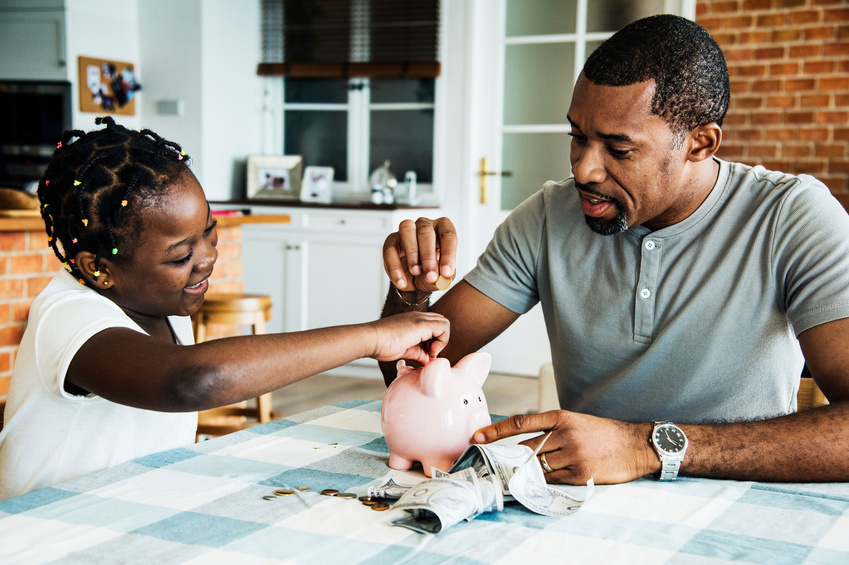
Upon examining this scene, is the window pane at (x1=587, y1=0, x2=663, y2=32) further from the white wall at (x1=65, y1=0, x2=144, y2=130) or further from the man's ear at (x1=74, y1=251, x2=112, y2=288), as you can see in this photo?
the man's ear at (x1=74, y1=251, x2=112, y2=288)

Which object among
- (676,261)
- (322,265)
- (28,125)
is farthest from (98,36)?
(676,261)

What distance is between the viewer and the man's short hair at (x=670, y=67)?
1248 millimetres

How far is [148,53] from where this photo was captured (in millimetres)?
5012

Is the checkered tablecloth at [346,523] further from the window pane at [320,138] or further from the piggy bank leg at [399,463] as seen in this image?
the window pane at [320,138]

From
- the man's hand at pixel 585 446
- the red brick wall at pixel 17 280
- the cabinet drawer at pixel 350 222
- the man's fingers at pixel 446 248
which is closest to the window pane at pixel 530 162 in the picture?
the cabinet drawer at pixel 350 222

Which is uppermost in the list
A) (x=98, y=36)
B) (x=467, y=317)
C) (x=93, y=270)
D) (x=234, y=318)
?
(x=98, y=36)

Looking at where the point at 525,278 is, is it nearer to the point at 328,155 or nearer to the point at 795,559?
the point at 795,559

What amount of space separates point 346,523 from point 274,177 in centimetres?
442

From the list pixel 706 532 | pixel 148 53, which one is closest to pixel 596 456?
pixel 706 532

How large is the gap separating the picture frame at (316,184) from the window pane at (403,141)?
29cm

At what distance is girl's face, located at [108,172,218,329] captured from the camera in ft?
3.71

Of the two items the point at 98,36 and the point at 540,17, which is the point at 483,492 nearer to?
the point at 540,17

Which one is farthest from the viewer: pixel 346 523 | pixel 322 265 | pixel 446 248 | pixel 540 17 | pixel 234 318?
pixel 322 265

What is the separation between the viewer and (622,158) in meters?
1.28
